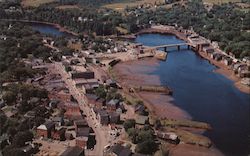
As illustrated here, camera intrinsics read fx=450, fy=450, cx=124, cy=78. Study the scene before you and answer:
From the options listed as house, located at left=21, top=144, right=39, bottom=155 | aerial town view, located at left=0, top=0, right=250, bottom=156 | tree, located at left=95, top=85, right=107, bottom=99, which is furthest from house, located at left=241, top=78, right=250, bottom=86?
house, located at left=21, top=144, right=39, bottom=155

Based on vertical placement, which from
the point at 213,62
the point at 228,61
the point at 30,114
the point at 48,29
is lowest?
the point at 213,62

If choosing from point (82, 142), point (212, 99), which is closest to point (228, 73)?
point (212, 99)

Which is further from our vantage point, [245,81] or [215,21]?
[215,21]

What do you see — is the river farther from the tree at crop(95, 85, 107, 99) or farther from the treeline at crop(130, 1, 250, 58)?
the tree at crop(95, 85, 107, 99)

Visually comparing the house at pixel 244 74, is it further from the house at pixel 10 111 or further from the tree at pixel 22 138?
the tree at pixel 22 138

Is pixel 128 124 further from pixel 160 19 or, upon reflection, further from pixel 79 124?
pixel 160 19

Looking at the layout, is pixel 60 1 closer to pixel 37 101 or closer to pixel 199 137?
pixel 37 101
